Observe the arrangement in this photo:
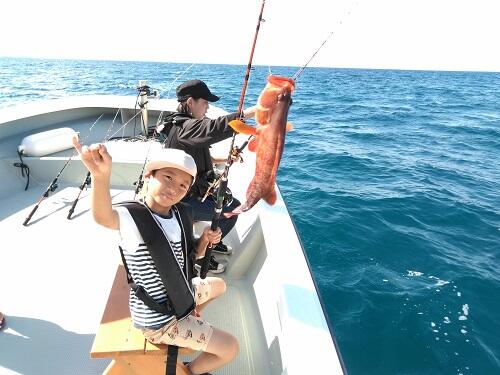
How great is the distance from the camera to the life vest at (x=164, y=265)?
176 centimetres

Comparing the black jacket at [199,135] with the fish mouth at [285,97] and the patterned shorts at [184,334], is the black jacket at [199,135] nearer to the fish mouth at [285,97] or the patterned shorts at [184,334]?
the fish mouth at [285,97]

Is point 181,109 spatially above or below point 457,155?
above

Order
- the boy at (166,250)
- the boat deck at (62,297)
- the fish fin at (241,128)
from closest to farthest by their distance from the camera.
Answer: the fish fin at (241,128) < the boy at (166,250) < the boat deck at (62,297)

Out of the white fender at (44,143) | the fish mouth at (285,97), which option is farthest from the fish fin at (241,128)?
the white fender at (44,143)

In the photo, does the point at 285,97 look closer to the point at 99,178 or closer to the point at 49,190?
A: the point at 99,178

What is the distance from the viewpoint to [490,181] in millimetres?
9070

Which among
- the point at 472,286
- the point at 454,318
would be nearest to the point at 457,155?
the point at 472,286

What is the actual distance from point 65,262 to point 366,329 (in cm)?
368

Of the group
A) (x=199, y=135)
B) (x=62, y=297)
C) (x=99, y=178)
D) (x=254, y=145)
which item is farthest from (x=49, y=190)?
(x=254, y=145)

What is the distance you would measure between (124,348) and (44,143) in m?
4.47

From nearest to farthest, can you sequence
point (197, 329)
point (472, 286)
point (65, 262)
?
point (197, 329) → point (65, 262) → point (472, 286)

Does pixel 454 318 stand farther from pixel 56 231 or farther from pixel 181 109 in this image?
pixel 56 231

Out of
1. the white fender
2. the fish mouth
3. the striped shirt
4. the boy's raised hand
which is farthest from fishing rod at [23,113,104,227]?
the fish mouth

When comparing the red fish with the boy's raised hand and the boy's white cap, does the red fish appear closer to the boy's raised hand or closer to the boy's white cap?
the boy's white cap
